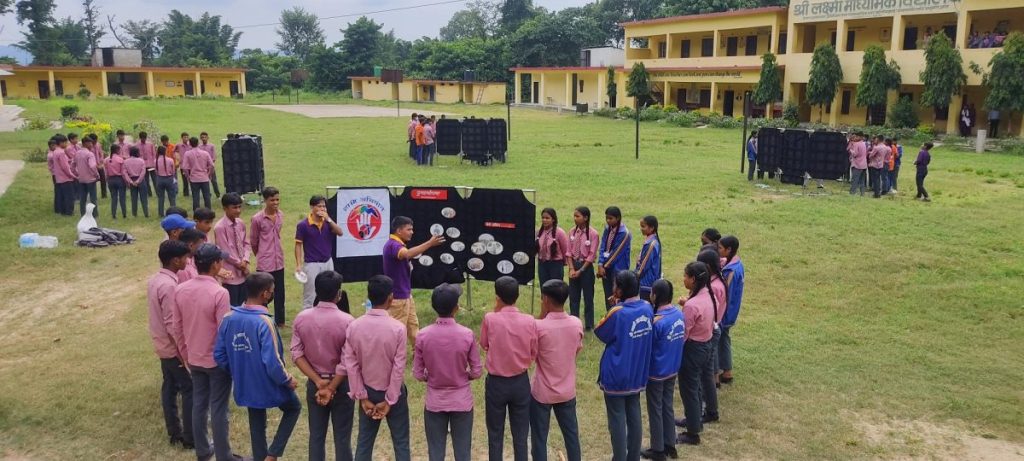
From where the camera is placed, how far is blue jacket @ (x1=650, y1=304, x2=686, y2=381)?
5.31m

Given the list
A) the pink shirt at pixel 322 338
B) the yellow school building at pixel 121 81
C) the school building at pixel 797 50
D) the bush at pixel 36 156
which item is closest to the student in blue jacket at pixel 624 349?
the pink shirt at pixel 322 338

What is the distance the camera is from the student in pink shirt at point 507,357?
480 centimetres

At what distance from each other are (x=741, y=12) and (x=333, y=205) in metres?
36.8

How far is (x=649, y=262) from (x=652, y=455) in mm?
2213

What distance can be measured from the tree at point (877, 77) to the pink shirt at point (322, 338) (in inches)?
1274

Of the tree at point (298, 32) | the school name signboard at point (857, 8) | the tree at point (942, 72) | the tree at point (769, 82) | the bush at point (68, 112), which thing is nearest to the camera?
the tree at point (942, 72)

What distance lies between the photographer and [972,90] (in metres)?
31.9

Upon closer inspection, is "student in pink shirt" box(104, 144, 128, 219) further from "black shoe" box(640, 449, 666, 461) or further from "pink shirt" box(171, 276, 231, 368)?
"black shoe" box(640, 449, 666, 461)

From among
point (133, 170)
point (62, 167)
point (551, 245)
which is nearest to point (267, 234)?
point (551, 245)

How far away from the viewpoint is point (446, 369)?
186 inches

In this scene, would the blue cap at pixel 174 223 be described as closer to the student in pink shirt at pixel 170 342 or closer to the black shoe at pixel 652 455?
the student in pink shirt at pixel 170 342

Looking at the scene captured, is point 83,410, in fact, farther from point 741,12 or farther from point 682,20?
point 682,20

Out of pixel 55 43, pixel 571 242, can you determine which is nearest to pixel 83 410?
pixel 571 242

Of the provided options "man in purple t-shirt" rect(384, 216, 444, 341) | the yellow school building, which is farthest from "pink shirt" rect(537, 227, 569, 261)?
the yellow school building
